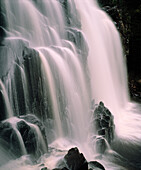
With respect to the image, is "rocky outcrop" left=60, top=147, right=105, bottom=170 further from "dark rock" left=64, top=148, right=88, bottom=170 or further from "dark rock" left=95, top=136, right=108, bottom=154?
"dark rock" left=95, top=136, right=108, bottom=154

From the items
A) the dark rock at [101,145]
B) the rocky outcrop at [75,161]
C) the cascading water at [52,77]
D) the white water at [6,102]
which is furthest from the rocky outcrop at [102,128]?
the white water at [6,102]

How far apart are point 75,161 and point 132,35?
14.3m

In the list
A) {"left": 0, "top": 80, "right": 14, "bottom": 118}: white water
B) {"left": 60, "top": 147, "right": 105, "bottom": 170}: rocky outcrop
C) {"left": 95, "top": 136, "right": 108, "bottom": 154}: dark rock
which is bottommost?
{"left": 95, "top": 136, "right": 108, "bottom": 154}: dark rock

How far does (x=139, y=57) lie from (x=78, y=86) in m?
11.0

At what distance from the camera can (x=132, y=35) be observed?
54.4ft

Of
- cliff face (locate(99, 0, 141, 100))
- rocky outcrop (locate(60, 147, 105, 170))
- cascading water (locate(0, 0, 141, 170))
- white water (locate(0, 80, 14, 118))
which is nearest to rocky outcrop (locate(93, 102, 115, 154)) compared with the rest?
cascading water (locate(0, 0, 141, 170))

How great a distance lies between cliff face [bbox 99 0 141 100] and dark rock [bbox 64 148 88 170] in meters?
11.5

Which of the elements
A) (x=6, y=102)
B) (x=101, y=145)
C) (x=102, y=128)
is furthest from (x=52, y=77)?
(x=101, y=145)

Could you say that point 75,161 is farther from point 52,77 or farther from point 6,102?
point 52,77

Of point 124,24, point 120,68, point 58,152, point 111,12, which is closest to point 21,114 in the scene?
point 58,152

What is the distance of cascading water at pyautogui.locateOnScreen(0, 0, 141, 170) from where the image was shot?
5547 millimetres

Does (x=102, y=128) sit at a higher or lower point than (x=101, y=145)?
higher

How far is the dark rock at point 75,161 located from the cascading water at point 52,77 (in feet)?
2.46

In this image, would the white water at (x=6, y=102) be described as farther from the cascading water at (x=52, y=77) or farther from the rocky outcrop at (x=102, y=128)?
the rocky outcrop at (x=102, y=128)
